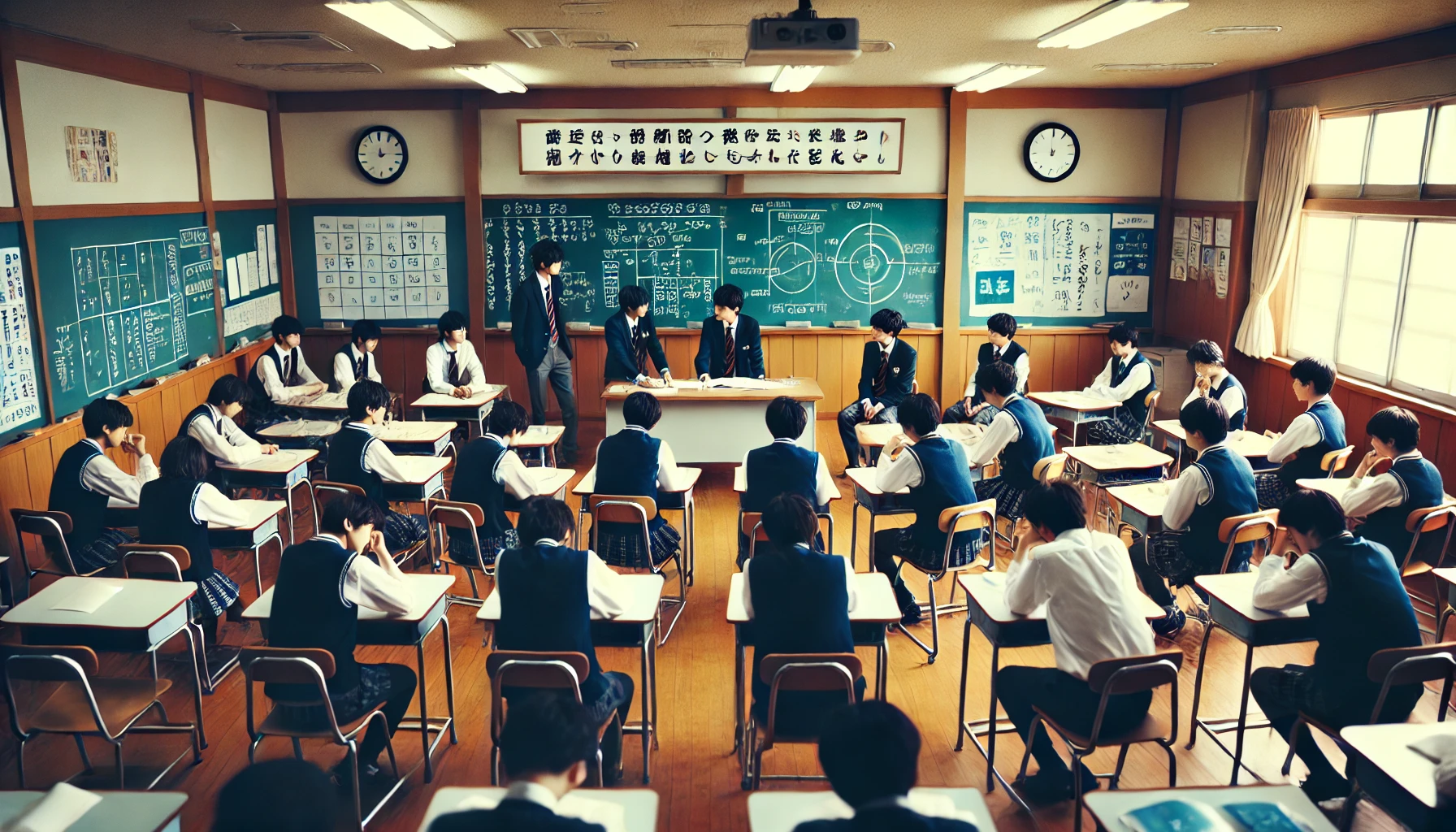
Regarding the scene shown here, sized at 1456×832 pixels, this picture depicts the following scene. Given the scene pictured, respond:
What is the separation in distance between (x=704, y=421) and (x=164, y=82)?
4512 millimetres

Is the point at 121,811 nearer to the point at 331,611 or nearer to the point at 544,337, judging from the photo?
the point at 331,611

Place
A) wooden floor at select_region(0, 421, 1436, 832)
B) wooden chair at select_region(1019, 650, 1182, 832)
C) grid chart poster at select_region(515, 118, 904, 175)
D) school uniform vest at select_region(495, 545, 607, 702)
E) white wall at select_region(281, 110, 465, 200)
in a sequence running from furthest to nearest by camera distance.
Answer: white wall at select_region(281, 110, 465, 200) < grid chart poster at select_region(515, 118, 904, 175) < wooden floor at select_region(0, 421, 1436, 832) < school uniform vest at select_region(495, 545, 607, 702) < wooden chair at select_region(1019, 650, 1182, 832)

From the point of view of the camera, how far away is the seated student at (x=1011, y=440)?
5.39m

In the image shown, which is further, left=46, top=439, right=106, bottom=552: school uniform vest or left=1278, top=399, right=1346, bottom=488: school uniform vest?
left=1278, top=399, right=1346, bottom=488: school uniform vest

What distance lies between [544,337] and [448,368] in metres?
0.81

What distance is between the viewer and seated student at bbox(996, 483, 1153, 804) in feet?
10.6

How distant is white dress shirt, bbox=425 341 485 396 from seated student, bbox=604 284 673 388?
105 cm

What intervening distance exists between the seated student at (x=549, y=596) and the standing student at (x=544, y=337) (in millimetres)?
4665

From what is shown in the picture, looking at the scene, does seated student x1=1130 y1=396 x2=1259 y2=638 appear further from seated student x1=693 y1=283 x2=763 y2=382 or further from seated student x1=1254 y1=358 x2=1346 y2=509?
seated student x1=693 y1=283 x2=763 y2=382

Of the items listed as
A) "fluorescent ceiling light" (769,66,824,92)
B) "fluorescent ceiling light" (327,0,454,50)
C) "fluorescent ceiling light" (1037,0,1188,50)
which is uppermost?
"fluorescent ceiling light" (769,66,824,92)

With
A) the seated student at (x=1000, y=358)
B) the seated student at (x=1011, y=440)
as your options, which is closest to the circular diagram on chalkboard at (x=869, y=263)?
the seated student at (x=1000, y=358)

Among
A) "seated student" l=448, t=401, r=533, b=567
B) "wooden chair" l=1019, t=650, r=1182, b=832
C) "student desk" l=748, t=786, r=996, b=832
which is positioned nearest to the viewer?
"student desk" l=748, t=786, r=996, b=832


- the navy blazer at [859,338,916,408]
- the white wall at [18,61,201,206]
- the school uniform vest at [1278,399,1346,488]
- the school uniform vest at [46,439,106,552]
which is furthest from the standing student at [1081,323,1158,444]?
Answer: the white wall at [18,61,201,206]

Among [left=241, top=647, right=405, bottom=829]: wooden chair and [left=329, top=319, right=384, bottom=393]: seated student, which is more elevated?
[left=329, top=319, right=384, bottom=393]: seated student
